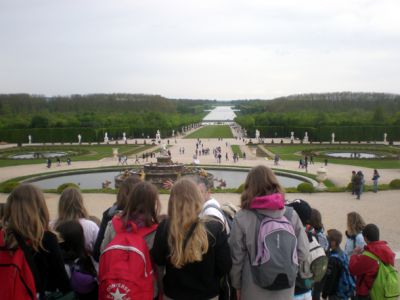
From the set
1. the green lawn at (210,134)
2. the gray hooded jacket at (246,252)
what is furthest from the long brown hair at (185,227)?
the green lawn at (210,134)

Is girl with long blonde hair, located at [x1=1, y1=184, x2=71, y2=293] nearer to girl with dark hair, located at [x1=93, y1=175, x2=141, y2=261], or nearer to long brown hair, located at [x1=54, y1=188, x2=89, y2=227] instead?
girl with dark hair, located at [x1=93, y1=175, x2=141, y2=261]

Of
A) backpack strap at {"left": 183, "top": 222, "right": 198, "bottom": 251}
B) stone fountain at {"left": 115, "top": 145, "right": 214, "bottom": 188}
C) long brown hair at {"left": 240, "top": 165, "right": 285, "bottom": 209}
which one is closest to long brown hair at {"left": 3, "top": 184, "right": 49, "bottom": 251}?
backpack strap at {"left": 183, "top": 222, "right": 198, "bottom": 251}

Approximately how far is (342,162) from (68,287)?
107 ft

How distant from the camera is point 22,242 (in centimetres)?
342

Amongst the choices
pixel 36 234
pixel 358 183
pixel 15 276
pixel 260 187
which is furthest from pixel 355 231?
pixel 358 183

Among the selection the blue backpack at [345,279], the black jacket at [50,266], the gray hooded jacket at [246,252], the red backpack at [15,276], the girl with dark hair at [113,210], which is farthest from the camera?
the blue backpack at [345,279]

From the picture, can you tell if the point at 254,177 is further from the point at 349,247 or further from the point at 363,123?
the point at 363,123

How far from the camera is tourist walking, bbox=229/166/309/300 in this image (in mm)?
3555

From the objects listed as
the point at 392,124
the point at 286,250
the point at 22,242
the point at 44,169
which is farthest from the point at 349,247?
the point at 392,124

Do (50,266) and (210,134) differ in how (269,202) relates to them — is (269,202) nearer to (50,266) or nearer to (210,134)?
(50,266)

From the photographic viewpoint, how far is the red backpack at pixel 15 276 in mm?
3369

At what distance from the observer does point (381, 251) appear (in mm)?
4758

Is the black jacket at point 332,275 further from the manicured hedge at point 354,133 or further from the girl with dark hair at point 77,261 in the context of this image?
the manicured hedge at point 354,133

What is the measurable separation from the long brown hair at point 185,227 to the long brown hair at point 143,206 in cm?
20
